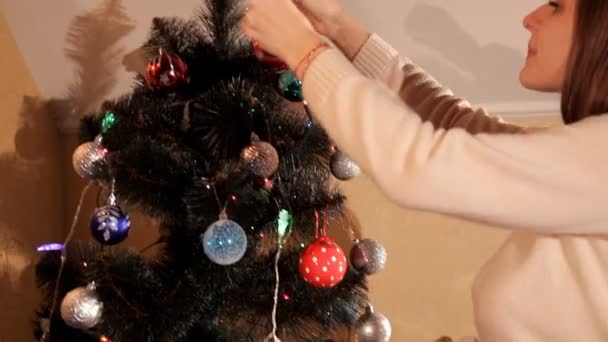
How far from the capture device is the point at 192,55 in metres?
1.05

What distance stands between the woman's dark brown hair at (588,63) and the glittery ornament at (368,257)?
0.53m

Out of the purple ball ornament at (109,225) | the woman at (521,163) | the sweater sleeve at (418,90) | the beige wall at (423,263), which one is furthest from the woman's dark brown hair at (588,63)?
the beige wall at (423,263)

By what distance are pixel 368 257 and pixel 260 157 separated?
0.29 m

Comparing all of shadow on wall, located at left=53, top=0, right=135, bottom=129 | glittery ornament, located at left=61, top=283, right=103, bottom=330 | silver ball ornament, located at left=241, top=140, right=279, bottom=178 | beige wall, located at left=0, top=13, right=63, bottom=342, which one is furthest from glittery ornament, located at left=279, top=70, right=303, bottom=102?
beige wall, located at left=0, top=13, right=63, bottom=342

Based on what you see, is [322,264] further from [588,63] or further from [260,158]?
[588,63]

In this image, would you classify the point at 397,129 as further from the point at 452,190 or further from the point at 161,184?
the point at 161,184

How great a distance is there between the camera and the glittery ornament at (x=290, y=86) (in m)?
1.02

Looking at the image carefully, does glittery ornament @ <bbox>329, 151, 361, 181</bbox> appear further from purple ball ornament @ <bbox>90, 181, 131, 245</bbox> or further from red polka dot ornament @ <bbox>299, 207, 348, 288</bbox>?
purple ball ornament @ <bbox>90, 181, 131, 245</bbox>

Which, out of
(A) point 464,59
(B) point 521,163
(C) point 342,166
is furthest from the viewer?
(A) point 464,59

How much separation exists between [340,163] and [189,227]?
0.90ft

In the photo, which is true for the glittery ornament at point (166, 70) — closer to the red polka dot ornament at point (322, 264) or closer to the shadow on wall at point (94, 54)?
the red polka dot ornament at point (322, 264)

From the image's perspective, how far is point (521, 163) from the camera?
21.7 inches

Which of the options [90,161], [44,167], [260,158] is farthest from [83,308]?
[44,167]

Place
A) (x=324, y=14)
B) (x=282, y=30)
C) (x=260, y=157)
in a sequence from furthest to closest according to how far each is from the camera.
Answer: (x=260, y=157) → (x=324, y=14) → (x=282, y=30)
